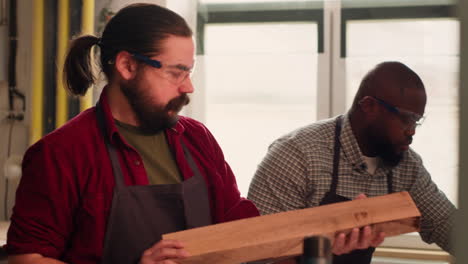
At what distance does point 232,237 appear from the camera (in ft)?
3.87

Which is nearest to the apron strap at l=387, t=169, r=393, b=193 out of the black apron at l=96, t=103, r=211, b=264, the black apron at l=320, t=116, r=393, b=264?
the black apron at l=320, t=116, r=393, b=264

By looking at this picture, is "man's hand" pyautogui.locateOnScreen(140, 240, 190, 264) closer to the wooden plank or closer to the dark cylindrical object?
the wooden plank

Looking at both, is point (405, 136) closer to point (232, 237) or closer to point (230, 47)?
point (232, 237)

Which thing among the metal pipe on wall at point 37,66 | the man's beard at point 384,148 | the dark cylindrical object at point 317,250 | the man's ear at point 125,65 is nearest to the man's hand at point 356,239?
the man's beard at point 384,148

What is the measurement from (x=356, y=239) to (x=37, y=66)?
66.5 inches

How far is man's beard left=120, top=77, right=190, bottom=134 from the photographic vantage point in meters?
1.33

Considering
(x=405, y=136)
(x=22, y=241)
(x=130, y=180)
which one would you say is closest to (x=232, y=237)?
(x=130, y=180)

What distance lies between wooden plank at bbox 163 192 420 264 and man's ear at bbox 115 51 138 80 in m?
0.41

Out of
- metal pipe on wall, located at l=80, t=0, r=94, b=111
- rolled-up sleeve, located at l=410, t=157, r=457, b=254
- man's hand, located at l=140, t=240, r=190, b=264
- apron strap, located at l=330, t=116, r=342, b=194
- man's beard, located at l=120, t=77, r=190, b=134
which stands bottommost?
rolled-up sleeve, located at l=410, t=157, r=457, b=254

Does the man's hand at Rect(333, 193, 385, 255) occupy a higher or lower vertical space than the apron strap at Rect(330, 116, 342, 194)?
lower

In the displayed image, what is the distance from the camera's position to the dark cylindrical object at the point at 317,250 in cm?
→ 48

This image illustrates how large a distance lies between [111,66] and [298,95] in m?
1.34

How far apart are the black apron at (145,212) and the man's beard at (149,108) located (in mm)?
81

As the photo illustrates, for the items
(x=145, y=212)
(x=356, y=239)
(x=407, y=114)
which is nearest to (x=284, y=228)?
(x=356, y=239)
